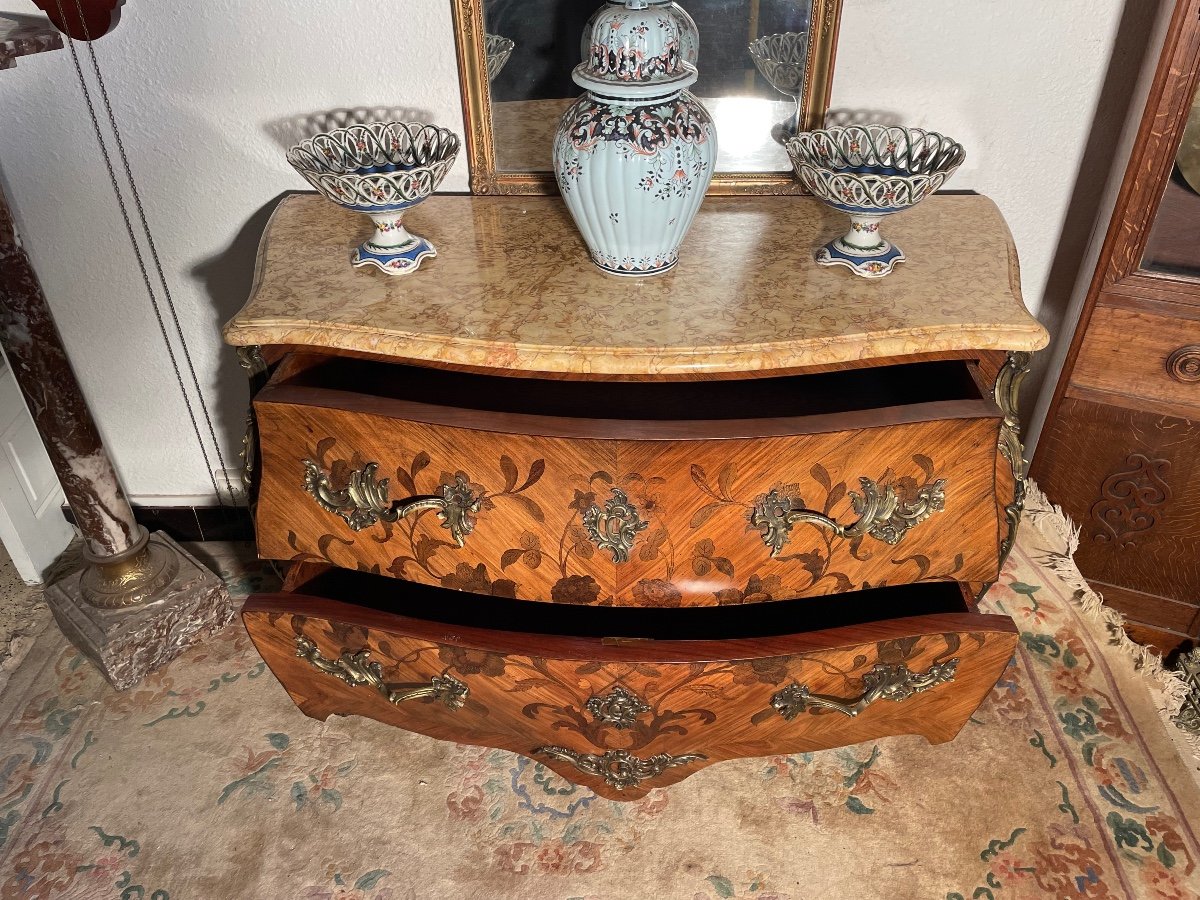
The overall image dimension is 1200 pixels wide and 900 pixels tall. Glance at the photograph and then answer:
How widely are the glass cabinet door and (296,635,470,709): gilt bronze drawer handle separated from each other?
1.06 meters

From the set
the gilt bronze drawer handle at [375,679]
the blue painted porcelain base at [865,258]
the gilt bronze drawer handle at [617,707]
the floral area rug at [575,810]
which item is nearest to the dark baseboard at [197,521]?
the floral area rug at [575,810]

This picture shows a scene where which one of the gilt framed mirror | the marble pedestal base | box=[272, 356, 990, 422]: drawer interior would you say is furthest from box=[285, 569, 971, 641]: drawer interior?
the gilt framed mirror

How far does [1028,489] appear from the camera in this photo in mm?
1526

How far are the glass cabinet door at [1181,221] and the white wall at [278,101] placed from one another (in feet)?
0.59

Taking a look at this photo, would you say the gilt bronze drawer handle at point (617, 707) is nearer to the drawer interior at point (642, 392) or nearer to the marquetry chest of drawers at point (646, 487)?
the marquetry chest of drawers at point (646, 487)

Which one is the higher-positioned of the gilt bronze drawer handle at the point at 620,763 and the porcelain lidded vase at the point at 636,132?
the porcelain lidded vase at the point at 636,132

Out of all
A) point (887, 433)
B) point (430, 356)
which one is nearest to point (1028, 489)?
point (887, 433)

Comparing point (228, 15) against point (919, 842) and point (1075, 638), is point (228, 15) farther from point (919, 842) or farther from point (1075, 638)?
point (1075, 638)

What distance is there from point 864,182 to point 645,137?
26 cm

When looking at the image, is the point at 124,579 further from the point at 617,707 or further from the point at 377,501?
the point at 617,707

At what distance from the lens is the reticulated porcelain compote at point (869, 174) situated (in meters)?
1.05

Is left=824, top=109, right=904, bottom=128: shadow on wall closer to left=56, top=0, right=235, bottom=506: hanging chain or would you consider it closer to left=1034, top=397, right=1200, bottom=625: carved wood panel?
left=1034, top=397, right=1200, bottom=625: carved wood panel

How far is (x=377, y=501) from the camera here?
1.06 m

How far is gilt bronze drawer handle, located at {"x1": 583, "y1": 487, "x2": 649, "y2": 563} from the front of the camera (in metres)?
1.01
